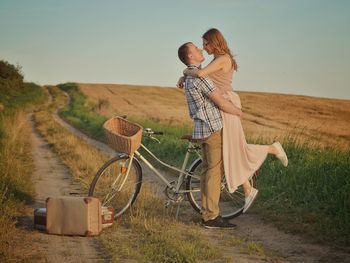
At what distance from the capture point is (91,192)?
6.88 metres

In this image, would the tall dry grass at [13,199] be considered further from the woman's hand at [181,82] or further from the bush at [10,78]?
the bush at [10,78]

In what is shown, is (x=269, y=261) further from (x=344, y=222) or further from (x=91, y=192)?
(x=91, y=192)

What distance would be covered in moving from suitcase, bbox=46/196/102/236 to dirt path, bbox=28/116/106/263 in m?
0.09

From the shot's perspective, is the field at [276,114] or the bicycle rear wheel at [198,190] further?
the field at [276,114]

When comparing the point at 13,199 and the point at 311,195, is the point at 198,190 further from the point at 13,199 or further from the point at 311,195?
the point at 13,199

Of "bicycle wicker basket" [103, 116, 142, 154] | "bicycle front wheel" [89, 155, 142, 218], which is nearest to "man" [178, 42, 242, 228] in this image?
"bicycle wicker basket" [103, 116, 142, 154]

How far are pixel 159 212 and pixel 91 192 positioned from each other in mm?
1104

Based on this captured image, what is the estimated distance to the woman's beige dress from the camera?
668 cm

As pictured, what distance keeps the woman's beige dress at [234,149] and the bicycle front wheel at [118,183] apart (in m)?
1.25

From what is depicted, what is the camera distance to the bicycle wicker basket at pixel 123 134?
262 inches

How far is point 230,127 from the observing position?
6.73m

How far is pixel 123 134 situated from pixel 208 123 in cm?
119

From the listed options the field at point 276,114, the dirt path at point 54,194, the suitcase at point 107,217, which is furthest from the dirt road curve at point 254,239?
the field at point 276,114

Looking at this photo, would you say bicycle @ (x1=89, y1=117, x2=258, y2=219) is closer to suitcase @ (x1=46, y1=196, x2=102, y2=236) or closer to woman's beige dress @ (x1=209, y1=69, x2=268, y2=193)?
woman's beige dress @ (x1=209, y1=69, x2=268, y2=193)
